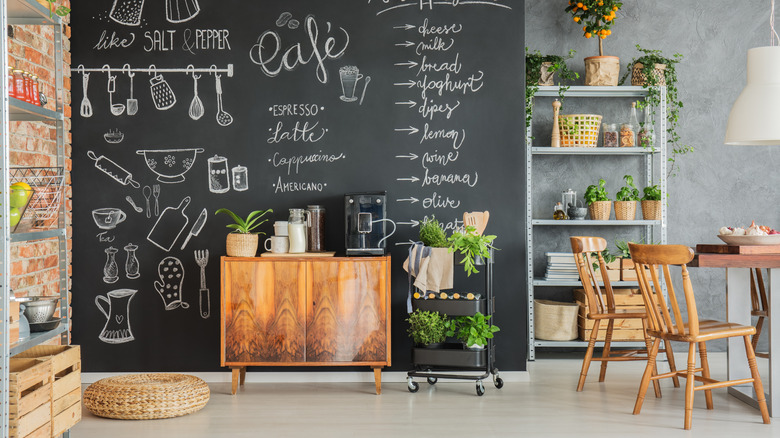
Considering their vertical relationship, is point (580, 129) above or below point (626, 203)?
above

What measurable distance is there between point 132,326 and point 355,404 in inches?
64.5

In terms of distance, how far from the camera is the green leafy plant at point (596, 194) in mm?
5129

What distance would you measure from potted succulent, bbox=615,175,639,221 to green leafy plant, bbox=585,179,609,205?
0.34 feet

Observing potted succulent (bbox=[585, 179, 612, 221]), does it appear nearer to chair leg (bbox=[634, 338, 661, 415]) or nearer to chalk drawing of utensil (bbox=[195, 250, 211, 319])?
chair leg (bbox=[634, 338, 661, 415])

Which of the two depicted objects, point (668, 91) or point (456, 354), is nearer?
point (456, 354)

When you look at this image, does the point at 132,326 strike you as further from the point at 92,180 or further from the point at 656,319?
the point at 656,319

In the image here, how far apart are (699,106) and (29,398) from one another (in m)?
5.09

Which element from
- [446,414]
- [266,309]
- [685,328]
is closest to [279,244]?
[266,309]

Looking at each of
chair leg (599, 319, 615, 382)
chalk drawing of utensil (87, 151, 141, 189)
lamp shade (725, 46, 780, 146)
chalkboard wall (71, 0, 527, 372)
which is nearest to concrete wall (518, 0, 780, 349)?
chalkboard wall (71, 0, 527, 372)

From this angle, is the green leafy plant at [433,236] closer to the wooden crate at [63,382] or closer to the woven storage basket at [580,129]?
the woven storage basket at [580,129]

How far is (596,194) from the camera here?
513 centimetres

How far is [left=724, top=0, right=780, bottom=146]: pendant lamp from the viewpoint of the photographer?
375 cm

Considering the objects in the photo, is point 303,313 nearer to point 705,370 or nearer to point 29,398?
point 29,398

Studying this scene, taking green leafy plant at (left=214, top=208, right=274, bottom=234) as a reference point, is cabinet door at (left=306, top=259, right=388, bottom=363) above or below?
below
